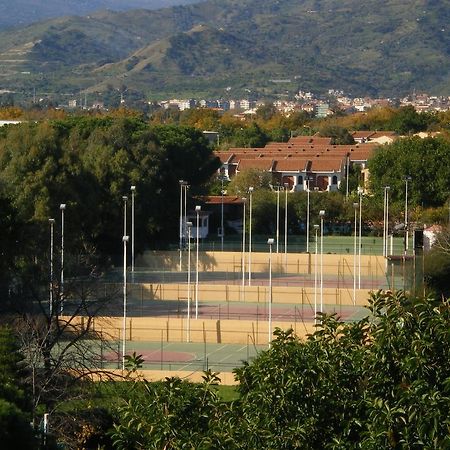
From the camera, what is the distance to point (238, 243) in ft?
211

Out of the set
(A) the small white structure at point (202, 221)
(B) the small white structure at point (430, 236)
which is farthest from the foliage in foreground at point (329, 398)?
(A) the small white structure at point (202, 221)

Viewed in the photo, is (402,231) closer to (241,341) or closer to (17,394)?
(241,341)

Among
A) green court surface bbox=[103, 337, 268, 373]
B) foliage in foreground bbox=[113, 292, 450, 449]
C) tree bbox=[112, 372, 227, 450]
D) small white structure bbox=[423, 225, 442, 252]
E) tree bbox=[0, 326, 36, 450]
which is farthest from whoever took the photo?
small white structure bbox=[423, 225, 442, 252]

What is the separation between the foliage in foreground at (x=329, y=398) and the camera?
1532 centimetres

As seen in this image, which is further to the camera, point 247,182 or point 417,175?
point 247,182

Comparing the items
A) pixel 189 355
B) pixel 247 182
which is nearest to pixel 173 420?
pixel 189 355

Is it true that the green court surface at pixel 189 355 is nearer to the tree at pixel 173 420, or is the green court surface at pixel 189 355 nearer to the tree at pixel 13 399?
the tree at pixel 13 399

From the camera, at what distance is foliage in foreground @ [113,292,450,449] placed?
50.3 ft

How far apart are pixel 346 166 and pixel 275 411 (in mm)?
77018

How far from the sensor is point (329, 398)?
53.8ft

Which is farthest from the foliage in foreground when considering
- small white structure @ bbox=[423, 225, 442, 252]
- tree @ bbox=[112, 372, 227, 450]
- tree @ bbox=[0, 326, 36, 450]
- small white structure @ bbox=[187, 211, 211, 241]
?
small white structure @ bbox=[187, 211, 211, 241]

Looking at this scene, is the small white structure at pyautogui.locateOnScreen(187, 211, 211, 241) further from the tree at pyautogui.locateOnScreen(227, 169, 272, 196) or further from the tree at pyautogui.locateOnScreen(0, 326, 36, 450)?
the tree at pyautogui.locateOnScreen(0, 326, 36, 450)

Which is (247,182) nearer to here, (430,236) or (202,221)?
(202,221)

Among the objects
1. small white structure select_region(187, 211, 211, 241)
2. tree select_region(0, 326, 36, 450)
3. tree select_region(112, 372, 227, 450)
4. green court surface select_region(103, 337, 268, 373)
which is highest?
tree select_region(112, 372, 227, 450)
